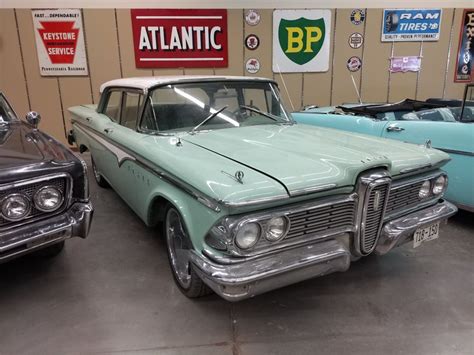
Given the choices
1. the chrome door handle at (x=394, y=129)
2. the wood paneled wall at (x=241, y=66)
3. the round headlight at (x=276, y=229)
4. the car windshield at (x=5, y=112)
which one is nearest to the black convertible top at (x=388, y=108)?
the chrome door handle at (x=394, y=129)

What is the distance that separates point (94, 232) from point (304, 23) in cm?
525

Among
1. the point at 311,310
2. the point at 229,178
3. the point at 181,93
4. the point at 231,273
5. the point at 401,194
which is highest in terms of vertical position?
the point at 181,93

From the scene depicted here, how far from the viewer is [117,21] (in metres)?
6.41

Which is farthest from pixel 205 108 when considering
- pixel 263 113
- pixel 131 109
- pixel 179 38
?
pixel 179 38

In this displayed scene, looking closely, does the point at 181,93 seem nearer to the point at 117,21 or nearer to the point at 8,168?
the point at 8,168

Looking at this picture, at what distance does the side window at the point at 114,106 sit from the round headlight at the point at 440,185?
2.70 metres

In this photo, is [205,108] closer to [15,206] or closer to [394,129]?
[15,206]

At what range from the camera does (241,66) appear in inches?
270

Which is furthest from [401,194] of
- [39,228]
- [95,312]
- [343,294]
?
[39,228]

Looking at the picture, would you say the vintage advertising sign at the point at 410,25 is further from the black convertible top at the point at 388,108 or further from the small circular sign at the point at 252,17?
the black convertible top at the point at 388,108

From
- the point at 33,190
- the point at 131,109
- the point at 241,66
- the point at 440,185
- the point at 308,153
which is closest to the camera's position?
the point at 33,190

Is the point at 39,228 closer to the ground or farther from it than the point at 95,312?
farther from it

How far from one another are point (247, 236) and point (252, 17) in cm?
572

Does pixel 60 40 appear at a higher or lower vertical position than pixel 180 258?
higher
